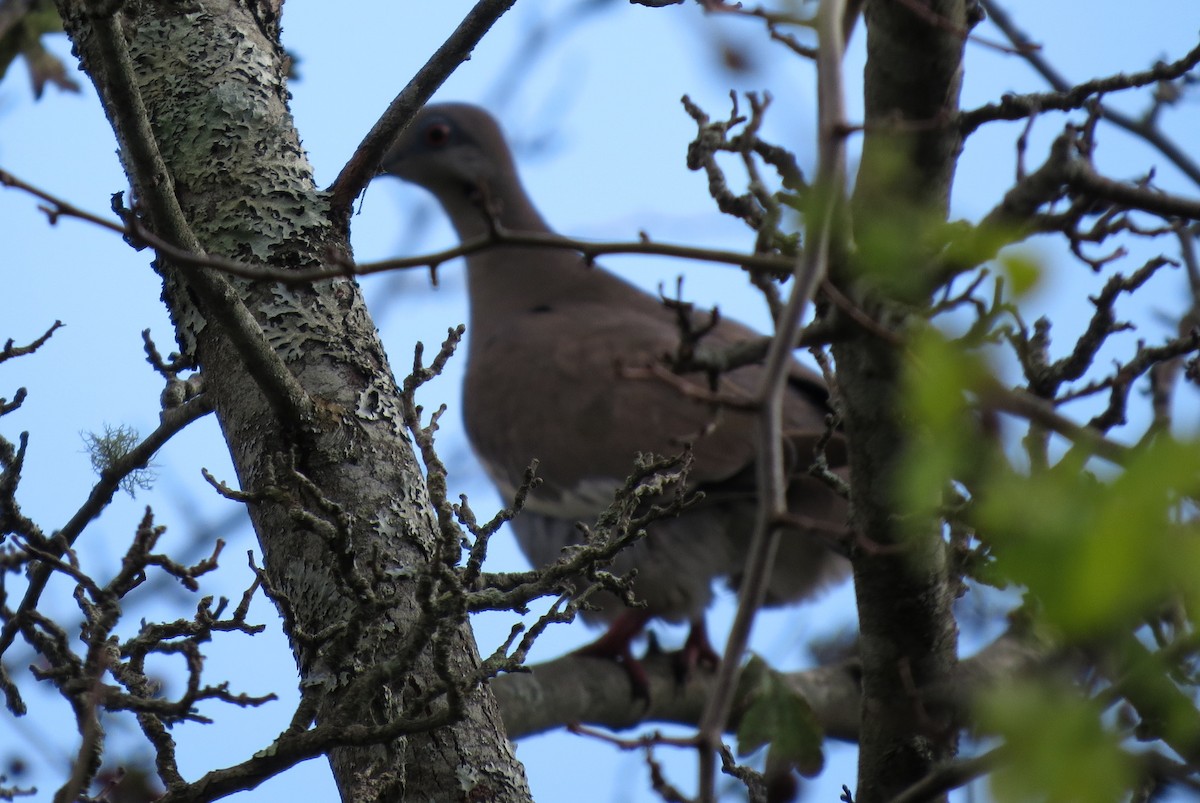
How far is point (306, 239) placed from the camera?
2.34 meters

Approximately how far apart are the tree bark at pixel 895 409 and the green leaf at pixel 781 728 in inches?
5.3

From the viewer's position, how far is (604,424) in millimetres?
4809

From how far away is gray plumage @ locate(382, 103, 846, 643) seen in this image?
14.9ft

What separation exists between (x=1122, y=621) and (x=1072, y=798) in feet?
0.40

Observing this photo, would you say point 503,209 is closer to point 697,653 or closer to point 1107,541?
point 697,653

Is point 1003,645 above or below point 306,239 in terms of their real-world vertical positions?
below

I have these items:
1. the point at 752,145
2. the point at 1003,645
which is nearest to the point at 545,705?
the point at 1003,645

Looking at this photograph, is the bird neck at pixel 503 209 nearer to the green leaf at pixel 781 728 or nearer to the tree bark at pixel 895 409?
the tree bark at pixel 895 409

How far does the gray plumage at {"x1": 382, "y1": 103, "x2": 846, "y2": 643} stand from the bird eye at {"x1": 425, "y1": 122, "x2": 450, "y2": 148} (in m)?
0.04

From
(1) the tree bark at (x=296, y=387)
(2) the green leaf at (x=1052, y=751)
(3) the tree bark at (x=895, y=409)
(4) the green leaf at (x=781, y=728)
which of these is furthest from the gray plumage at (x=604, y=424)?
(2) the green leaf at (x=1052, y=751)

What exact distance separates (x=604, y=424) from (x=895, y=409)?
303 centimetres

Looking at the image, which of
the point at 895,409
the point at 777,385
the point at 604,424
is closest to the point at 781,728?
the point at 895,409

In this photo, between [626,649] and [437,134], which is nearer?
[626,649]

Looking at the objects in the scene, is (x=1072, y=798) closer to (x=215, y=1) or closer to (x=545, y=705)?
(x=215, y=1)
